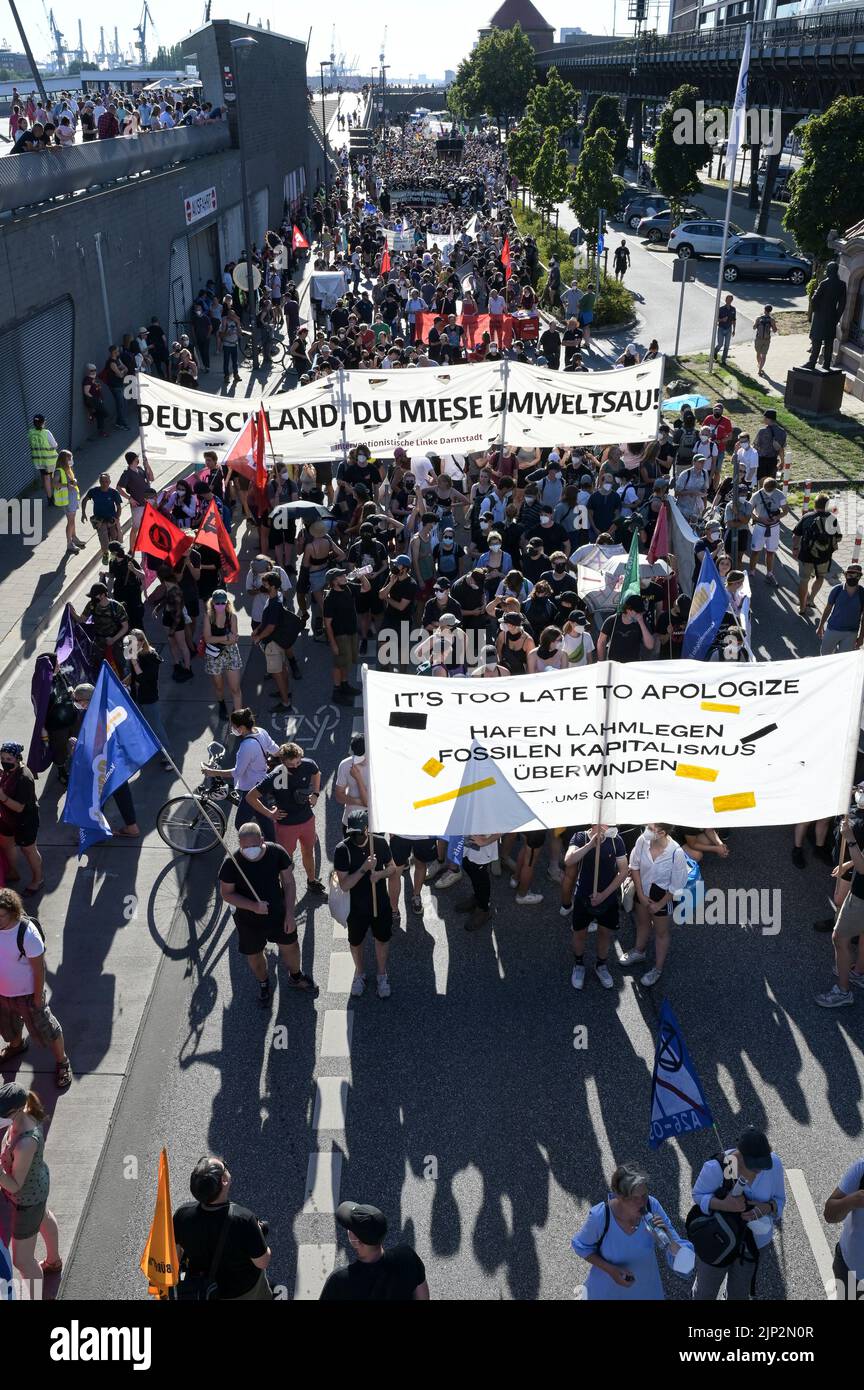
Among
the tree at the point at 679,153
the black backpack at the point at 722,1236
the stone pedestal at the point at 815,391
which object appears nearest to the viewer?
the black backpack at the point at 722,1236

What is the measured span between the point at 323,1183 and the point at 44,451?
1344 centimetres

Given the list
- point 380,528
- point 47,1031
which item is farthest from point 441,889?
point 380,528

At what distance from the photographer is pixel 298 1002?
8.05 meters

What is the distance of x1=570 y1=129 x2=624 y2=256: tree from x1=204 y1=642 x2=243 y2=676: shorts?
87.7 ft

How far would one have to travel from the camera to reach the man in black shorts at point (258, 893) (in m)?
7.57

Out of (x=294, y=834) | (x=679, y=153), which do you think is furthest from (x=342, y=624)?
(x=679, y=153)

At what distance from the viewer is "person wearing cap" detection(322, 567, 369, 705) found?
11461 mm

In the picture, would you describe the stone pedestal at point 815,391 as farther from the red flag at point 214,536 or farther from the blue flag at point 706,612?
the red flag at point 214,536

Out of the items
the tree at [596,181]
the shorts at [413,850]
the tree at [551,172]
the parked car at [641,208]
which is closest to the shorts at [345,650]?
the shorts at [413,850]

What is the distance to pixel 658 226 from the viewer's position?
4812 cm

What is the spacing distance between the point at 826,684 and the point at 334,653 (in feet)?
19.9

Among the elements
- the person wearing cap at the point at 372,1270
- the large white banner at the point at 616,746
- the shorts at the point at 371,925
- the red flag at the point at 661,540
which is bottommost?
the shorts at the point at 371,925

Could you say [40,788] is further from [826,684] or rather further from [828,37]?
[828,37]

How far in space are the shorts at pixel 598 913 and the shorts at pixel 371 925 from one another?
1347 mm
